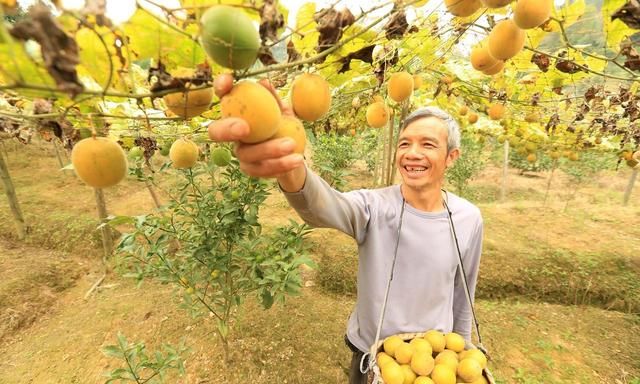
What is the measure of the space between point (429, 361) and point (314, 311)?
2598 millimetres

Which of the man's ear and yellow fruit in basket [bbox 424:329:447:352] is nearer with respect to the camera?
yellow fruit in basket [bbox 424:329:447:352]

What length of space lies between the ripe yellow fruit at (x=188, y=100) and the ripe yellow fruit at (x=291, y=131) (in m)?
0.18

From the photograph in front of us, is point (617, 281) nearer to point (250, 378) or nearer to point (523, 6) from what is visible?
point (250, 378)

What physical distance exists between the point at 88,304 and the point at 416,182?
447 cm

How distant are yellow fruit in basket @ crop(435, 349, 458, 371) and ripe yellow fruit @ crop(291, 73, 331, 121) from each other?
47.2 inches

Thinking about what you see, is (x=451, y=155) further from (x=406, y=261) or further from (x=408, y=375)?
(x=408, y=375)

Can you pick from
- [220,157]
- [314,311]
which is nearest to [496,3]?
[220,157]

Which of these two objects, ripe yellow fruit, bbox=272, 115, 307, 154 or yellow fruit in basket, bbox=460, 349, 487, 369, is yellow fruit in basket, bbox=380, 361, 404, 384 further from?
ripe yellow fruit, bbox=272, 115, 307, 154

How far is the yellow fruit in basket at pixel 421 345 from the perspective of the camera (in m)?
1.47

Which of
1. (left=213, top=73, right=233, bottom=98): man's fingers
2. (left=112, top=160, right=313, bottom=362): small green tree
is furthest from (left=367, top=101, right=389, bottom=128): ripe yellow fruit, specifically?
(left=213, top=73, right=233, bottom=98): man's fingers

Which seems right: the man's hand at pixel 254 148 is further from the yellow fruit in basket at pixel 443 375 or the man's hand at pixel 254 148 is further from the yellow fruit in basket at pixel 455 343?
the yellow fruit in basket at pixel 455 343

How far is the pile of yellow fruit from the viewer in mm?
1366

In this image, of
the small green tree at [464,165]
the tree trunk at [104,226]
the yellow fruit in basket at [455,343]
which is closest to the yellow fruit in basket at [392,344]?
the yellow fruit in basket at [455,343]

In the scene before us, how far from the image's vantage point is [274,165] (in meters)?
0.68
